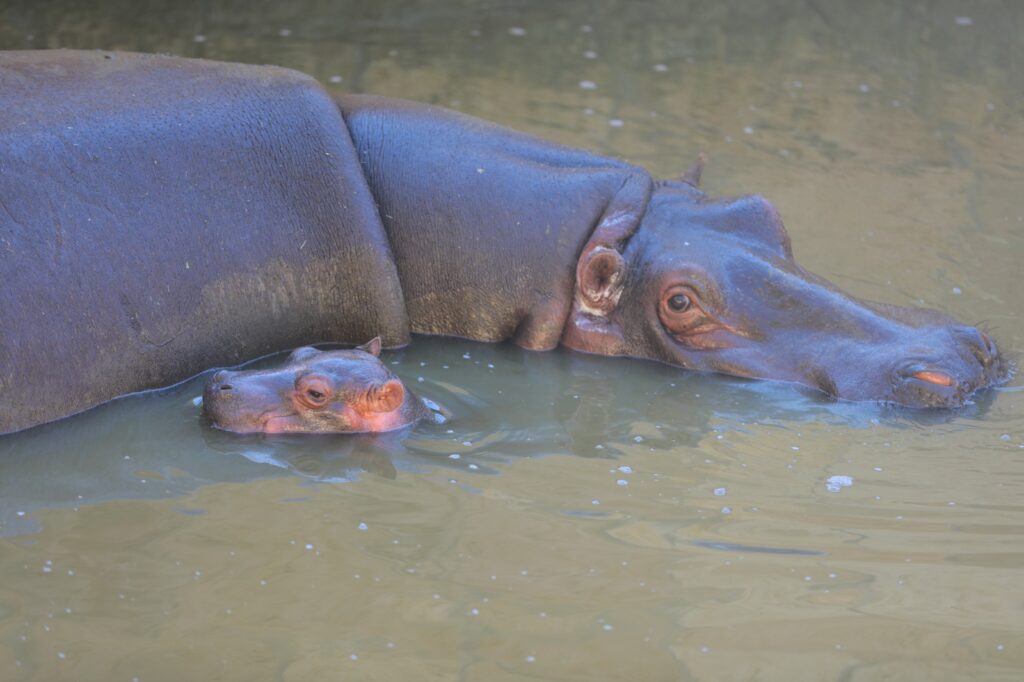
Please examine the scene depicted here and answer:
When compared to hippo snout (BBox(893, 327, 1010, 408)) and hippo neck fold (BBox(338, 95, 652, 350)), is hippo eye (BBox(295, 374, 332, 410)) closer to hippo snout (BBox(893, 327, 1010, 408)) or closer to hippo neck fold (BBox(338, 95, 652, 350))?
hippo neck fold (BBox(338, 95, 652, 350))

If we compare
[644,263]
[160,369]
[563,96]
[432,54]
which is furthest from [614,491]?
[432,54]

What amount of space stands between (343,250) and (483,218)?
499 mm

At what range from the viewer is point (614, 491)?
4203 millimetres

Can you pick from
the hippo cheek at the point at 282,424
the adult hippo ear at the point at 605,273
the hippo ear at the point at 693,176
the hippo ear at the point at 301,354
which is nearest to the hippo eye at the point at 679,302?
the adult hippo ear at the point at 605,273

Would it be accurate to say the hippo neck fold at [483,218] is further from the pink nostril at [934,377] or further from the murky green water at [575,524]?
the pink nostril at [934,377]

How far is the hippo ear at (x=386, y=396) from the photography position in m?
4.51

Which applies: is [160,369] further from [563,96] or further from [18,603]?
[563,96]

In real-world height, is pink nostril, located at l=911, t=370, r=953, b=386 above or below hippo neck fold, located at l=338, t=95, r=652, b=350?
below

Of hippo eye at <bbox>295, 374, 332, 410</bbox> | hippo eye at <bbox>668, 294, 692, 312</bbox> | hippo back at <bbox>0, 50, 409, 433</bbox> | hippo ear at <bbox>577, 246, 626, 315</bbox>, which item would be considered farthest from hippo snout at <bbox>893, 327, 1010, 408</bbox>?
hippo eye at <bbox>295, 374, 332, 410</bbox>

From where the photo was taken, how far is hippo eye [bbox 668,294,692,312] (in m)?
5.07

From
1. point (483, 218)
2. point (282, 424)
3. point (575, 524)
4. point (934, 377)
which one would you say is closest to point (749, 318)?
point (934, 377)

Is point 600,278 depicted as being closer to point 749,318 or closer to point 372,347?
point 749,318

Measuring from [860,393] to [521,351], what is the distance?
119 centimetres

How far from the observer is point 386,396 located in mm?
4535
